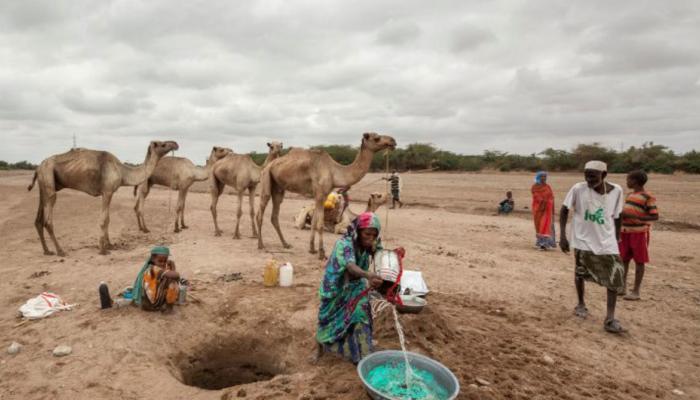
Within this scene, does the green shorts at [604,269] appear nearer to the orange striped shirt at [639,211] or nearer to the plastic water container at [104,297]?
the orange striped shirt at [639,211]

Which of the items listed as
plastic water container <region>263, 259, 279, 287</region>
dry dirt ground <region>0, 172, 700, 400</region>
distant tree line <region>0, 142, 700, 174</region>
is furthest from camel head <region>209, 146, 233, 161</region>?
distant tree line <region>0, 142, 700, 174</region>

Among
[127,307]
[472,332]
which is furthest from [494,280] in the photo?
[127,307]

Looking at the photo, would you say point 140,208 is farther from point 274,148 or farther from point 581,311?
point 581,311

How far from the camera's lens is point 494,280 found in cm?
746

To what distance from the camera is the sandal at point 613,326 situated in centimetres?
514

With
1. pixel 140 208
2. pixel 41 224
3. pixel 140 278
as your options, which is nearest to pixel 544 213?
pixel 140 278

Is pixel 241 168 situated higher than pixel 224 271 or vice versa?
pixel 241 168

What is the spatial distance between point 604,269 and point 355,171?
4.77 metres

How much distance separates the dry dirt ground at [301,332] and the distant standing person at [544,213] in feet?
1.88

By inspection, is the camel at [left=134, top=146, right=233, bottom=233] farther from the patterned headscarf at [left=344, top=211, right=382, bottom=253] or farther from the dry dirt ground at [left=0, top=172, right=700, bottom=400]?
the patterned headscarf at [left=344, top=211, right=382, bottom=253]

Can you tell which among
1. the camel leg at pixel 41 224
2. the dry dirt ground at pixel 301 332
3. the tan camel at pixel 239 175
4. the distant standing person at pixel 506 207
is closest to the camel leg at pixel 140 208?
the dry dirt ground at pixel 301 332

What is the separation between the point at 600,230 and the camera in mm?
5125

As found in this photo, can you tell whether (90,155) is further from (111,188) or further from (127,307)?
(127,307)

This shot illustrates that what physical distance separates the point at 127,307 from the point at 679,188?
26.2 meters
